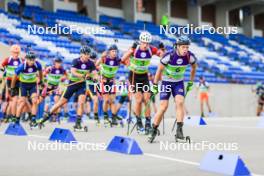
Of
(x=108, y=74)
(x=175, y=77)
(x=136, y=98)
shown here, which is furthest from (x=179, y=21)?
(x=175, y=77)

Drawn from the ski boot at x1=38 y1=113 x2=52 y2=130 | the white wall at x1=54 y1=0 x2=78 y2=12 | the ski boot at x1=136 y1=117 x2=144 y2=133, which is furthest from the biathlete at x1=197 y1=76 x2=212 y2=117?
the ski boot at x1=136 y1=117 x2=144 y2=133

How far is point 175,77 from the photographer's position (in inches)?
367

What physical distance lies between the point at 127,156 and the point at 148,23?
31.2m

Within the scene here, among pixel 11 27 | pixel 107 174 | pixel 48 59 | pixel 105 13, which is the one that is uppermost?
pixel 105 13

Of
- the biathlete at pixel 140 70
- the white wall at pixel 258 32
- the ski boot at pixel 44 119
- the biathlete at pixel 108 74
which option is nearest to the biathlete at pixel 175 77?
the biathlete at pixel 140 70

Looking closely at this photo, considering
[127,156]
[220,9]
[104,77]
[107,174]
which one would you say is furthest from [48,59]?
[220,9]

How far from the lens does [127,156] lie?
7.09 m

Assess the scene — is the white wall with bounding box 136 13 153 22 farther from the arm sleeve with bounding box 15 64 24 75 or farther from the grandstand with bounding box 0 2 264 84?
the arm sleeve with bounding box 15 64 24 75

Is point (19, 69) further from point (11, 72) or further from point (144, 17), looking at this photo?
point (144, 17)

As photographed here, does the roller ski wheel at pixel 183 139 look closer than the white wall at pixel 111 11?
Yes

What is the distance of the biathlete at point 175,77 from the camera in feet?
29.6

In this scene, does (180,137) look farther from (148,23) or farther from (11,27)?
(148,23)

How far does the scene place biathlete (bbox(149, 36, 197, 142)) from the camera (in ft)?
29.6

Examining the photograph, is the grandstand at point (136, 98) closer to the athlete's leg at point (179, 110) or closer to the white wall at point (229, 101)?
the white wall at point (229, 101)
